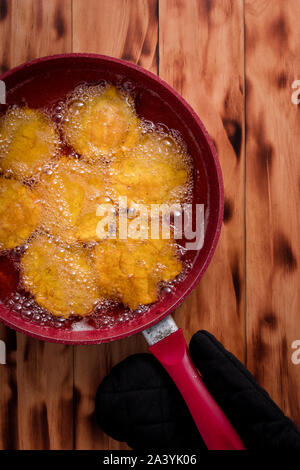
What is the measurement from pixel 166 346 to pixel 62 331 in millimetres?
210

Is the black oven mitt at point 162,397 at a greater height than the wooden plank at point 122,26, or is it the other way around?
the wooden plank at point 122,26

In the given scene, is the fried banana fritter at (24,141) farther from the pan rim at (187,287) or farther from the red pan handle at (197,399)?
the red pan handle at (197,399)

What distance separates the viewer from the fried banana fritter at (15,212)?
0.73 metres

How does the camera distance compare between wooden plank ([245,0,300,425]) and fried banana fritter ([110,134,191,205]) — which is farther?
wooden plank ([245,0,300,425])

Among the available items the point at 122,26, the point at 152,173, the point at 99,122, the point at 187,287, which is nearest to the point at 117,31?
the point at 122,26

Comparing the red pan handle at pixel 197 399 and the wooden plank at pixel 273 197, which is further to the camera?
the wooden plank at pixel 273 197

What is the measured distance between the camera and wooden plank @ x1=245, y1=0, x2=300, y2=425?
2.76ft

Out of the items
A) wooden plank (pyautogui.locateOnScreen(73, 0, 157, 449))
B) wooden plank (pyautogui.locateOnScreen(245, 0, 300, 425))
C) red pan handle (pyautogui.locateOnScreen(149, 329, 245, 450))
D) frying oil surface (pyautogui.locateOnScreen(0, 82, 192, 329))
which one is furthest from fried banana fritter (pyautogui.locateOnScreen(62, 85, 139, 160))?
red pan handle (pyautogui.locateOnScreen(149, 329, 245, 450))

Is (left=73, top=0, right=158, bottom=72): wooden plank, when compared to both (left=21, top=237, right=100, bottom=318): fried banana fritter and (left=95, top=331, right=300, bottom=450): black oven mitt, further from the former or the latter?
(left=95, top=331, right=300, bottom=450): black oven mitt

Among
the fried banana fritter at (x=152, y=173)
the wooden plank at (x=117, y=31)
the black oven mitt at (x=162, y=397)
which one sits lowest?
the black oven mitt at (x=162, y=397)

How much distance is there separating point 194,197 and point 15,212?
0.36m

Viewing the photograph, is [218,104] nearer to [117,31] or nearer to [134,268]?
[117,31]

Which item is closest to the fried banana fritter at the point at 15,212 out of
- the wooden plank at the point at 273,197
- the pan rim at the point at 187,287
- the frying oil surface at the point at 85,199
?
the frying oil surface at the point at 85,199

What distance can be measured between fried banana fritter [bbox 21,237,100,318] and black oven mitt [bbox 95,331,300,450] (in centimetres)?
18
